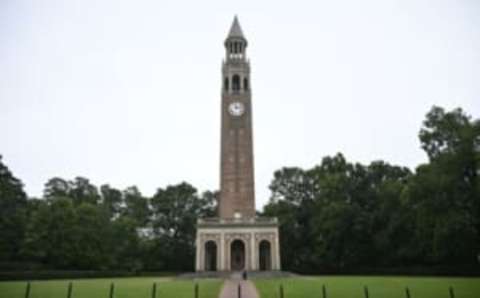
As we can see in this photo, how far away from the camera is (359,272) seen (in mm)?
55125

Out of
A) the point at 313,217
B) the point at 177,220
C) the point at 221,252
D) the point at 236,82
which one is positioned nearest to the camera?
the point at 221,252

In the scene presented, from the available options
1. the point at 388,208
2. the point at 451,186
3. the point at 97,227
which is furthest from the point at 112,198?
the point at 451,186

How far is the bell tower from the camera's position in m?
55.1

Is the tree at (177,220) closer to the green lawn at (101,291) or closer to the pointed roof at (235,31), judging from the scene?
the pointed roof at (235,31)

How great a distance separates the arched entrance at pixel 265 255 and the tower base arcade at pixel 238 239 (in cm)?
16

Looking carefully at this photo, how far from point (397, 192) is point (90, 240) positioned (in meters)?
41.9

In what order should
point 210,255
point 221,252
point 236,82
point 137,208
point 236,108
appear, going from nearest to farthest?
point 221,252
point 210,255
point 236,108
point 236,82
point 137,208

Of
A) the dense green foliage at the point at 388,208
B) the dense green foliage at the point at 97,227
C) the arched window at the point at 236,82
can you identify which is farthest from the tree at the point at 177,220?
the arched window at the point at 236,82

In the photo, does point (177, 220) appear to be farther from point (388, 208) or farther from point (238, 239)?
point (388, 208)

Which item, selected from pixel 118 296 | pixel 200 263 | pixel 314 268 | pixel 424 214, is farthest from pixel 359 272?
pixel 118 296

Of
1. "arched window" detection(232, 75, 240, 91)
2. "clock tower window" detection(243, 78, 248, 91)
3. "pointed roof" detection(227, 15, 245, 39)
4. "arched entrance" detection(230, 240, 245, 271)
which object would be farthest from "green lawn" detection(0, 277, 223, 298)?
"pointed roof" detection(227, 15, 245, 39)

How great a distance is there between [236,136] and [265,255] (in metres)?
17.4

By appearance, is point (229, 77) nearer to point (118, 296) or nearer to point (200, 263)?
point (200, 263)

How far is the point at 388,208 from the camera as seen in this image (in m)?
55.5
